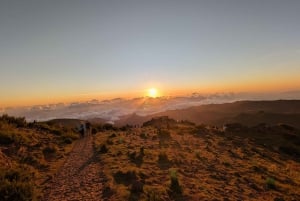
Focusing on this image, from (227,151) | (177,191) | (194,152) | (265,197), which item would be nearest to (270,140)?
(227,151)

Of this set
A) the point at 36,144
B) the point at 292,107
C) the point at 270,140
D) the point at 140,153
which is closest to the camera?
the point at 140,153

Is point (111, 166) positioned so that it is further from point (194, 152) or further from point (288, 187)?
point (288, 187)

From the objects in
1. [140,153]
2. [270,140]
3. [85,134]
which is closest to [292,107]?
[270,140]

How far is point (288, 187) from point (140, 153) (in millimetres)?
10368

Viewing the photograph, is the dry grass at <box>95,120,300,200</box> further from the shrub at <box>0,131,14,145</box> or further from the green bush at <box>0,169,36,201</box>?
the shrub at <box>0,131,14,145</box>

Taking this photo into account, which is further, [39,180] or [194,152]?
[194,152]

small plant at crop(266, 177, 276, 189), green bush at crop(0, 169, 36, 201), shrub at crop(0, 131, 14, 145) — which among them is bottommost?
small plant at crop(266, 177, 276, 189)

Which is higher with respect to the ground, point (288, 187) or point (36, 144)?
point (36, 144)

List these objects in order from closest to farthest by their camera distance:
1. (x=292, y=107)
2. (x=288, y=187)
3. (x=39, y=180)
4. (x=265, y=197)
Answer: (x=265, y=197) < (x=39, y=180) < (x=288, y=187) < (x=292, y=107)

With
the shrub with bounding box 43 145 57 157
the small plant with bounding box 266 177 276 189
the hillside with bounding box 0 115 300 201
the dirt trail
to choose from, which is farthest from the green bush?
the small plant with bounding box 266 177 276 189

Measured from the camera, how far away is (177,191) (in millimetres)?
14820

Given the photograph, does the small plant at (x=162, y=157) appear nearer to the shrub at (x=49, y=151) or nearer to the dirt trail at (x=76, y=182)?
the dirt trail at (x=76, y=182)

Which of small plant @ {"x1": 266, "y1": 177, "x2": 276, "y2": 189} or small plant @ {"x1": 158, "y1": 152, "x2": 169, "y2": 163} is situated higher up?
small plant @ {"x1": 158, "y1": 152, "x2": 169, "y2": 163}

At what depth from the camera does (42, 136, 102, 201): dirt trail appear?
47.3 ft
